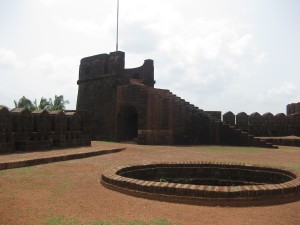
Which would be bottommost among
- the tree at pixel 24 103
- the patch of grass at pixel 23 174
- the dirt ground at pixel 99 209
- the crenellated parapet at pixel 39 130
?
the dirt ground at pixel 99 209

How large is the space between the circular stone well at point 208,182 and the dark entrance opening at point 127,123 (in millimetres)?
10099

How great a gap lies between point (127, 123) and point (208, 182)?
1208cm

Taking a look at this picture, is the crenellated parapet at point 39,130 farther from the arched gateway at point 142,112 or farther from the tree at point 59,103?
the tree at point 59,103

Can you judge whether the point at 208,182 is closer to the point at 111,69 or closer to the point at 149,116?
the point at 149,116

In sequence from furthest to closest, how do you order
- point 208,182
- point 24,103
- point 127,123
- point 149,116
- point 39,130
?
1. point 24,103
2. point 127,123
3. point 149,116
4. point 39,130
5. point 208,182

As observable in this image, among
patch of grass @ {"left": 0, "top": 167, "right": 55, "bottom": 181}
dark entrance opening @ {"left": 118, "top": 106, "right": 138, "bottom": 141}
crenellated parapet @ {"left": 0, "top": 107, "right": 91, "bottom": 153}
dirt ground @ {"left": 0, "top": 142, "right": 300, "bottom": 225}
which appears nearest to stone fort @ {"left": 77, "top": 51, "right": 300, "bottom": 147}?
dark entrance opening @ {"left": 118, "top": 106, "right": 138, "bottom": 141}

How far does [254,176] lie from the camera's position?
7.29 metres

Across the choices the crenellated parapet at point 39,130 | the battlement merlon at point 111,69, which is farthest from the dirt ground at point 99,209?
the battlement merlon at point 111,69

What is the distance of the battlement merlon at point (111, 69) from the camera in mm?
18875

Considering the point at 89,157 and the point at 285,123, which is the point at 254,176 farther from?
the point at 285,123

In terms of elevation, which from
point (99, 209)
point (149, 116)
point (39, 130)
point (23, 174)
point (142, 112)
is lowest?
point (99, 209)

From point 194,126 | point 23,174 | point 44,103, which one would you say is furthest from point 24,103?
point 23,174

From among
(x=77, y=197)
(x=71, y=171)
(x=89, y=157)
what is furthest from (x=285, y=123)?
(x=77, y=197)

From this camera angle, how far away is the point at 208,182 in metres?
7.66
